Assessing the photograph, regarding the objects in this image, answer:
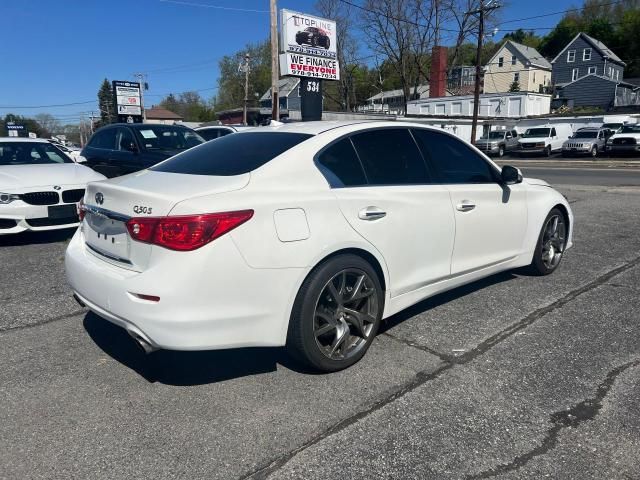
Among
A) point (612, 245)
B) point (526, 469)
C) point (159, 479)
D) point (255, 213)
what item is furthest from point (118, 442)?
point (612, 245)

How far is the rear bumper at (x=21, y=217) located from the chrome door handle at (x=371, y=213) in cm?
482

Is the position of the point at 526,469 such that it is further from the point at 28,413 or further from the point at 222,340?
the point at 28,413

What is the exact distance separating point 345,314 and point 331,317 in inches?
4.7

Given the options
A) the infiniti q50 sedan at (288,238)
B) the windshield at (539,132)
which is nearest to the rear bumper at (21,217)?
the infiniti q50 sedan at (288,238)

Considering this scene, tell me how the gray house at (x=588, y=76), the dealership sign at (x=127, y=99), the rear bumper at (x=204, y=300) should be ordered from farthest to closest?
the gray house at (x=588, y=76)
the dealership sign at (x=127, y=99)
the rear bumper at (x=204, y=300)

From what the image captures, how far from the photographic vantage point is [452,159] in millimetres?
4078

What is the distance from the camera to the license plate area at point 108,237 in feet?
9.29

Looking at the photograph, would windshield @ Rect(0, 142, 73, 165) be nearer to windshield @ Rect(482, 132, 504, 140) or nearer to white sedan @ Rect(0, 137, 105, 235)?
white sedan @ Rect(0, 137, 105, 235)

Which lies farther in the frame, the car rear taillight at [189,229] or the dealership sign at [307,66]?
the dealership sign at [307,66]

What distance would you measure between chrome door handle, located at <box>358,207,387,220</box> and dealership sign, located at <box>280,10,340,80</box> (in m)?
18.5

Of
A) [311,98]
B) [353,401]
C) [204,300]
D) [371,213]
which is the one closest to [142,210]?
[204,300]

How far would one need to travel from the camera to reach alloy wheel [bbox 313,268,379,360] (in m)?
3.04

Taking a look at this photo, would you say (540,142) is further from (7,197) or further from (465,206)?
(7,197)

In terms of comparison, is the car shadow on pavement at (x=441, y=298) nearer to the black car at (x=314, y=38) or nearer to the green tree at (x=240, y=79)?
the black car at (x=314, y=38)
